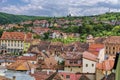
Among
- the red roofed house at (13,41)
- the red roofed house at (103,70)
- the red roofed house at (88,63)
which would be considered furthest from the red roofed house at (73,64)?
the red roofed house at (13,41)

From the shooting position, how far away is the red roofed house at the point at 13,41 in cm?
14288

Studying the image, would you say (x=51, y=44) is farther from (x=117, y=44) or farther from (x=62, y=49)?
(x=117, y=44)

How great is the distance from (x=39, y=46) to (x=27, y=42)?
2443 centimetres

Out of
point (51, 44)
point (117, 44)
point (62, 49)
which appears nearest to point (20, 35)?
point (51, 44)

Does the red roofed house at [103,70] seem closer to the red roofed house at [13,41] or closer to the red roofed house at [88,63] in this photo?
the red roofed house at [88,63]

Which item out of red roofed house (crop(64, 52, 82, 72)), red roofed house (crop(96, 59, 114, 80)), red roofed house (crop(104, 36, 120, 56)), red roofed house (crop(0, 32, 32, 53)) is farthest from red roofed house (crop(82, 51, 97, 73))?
red roofed house (crop(0, 32, 32, 53))

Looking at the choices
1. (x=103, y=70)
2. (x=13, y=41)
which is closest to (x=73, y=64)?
(x=103, y=70)

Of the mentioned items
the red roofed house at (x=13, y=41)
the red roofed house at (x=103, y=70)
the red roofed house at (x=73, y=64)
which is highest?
the red roofed house at (x=103, y=70)

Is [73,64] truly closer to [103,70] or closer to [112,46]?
[103,70]

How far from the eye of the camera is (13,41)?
145 m

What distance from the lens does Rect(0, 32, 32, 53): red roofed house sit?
469ft

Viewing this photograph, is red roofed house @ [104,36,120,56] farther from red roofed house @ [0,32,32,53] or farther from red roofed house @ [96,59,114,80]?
red roofed house @ [96,59,114,80]

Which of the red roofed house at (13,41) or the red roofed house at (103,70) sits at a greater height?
the red roofed house at (103,70)

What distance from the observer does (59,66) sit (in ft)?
251
